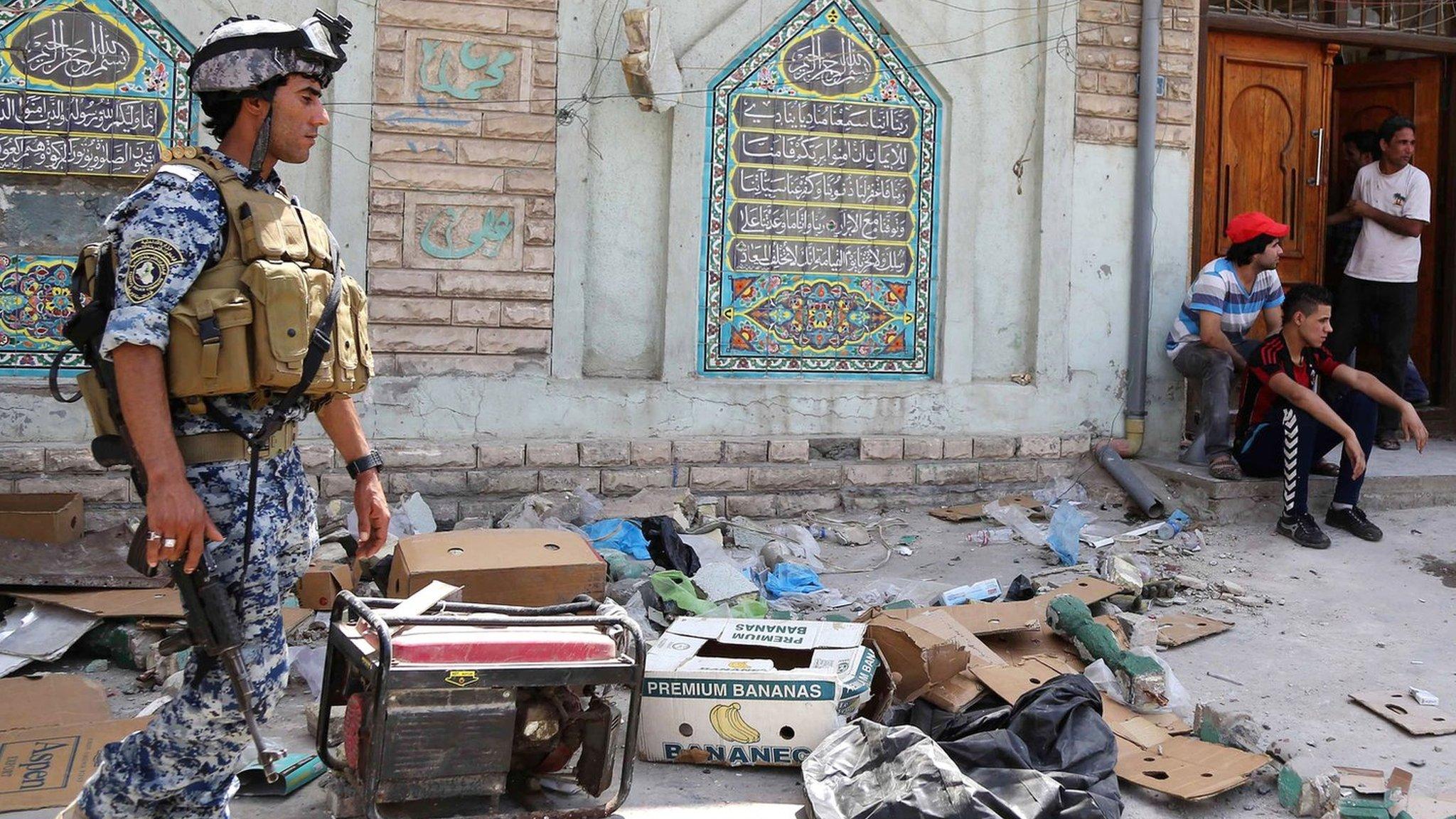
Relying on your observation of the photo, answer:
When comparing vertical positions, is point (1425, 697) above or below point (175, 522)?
below

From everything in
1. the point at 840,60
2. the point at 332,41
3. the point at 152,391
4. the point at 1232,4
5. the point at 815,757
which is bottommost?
the point at 815,757

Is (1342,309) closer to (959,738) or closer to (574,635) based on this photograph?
(959,738)

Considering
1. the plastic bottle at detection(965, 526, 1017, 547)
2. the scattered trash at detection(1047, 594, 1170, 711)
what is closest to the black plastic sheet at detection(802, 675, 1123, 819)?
the scattered trash at detection(1047, 594, 1170, 711)

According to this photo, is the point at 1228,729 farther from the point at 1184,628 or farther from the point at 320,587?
the point at 320,587

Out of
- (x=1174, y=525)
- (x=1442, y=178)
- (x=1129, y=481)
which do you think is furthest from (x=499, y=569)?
(x=1442, y=178)

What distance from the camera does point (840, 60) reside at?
21.6 ft

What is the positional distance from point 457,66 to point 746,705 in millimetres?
3685

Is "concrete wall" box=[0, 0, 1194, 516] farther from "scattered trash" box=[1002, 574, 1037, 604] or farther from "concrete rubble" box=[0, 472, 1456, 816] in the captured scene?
"scattered trash" box=[1002, 574, 1037, 604]

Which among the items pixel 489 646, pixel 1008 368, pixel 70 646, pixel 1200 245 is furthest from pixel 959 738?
pixel 1200 245

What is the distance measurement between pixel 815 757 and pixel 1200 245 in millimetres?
5369

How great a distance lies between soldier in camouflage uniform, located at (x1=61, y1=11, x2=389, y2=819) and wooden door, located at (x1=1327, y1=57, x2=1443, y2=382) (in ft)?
24.3

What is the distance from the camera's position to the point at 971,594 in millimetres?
4902

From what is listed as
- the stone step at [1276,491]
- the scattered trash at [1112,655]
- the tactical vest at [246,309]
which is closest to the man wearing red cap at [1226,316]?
the stone step at [1276,491]

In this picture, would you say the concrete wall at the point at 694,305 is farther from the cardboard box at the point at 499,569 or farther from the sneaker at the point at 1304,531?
the cardboard box at the point at 499,569
